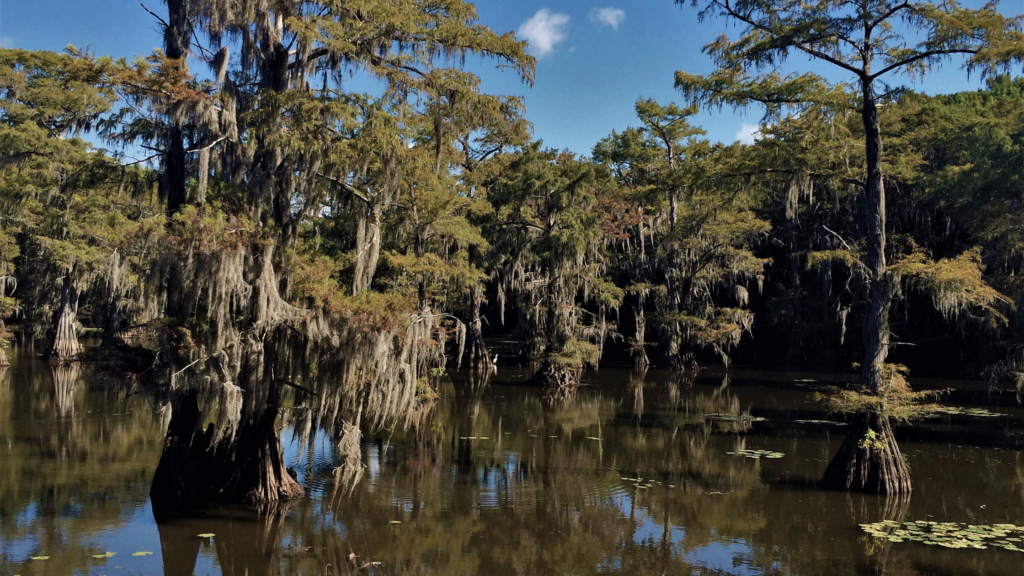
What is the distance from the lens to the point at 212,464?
30.6 feet

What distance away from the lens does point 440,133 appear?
11.3 meters

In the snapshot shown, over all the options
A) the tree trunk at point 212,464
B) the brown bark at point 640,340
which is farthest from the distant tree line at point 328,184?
the brown bark at point 640,340

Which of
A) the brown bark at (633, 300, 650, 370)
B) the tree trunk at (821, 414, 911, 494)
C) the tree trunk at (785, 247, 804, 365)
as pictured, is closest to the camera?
the tree trunk at (821, 414, 911, 494)

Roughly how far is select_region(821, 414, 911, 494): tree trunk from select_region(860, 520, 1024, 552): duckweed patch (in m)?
1.32

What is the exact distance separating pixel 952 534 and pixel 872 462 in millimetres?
1960

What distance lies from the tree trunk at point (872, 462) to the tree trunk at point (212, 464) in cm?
817

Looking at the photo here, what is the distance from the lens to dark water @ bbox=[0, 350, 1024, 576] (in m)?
7.51

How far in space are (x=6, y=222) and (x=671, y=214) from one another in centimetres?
2660

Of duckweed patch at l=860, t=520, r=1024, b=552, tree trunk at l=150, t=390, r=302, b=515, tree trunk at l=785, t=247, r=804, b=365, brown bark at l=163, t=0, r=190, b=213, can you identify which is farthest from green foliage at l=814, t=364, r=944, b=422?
tree trunk at l=785, t=247, r=804, b=365

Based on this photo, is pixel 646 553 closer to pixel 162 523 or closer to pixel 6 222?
pixel 162 523

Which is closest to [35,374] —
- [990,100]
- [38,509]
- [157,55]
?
[38,509]

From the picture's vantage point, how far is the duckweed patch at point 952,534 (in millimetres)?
8055

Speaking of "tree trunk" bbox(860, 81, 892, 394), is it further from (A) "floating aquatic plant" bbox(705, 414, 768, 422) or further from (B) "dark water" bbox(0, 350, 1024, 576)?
(A) "floating aquatic plant" bbox(705, 414, 768, 422)

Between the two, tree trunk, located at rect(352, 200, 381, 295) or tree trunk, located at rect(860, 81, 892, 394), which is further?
tree trunk, located at rect(860, 81, 892, 394)
